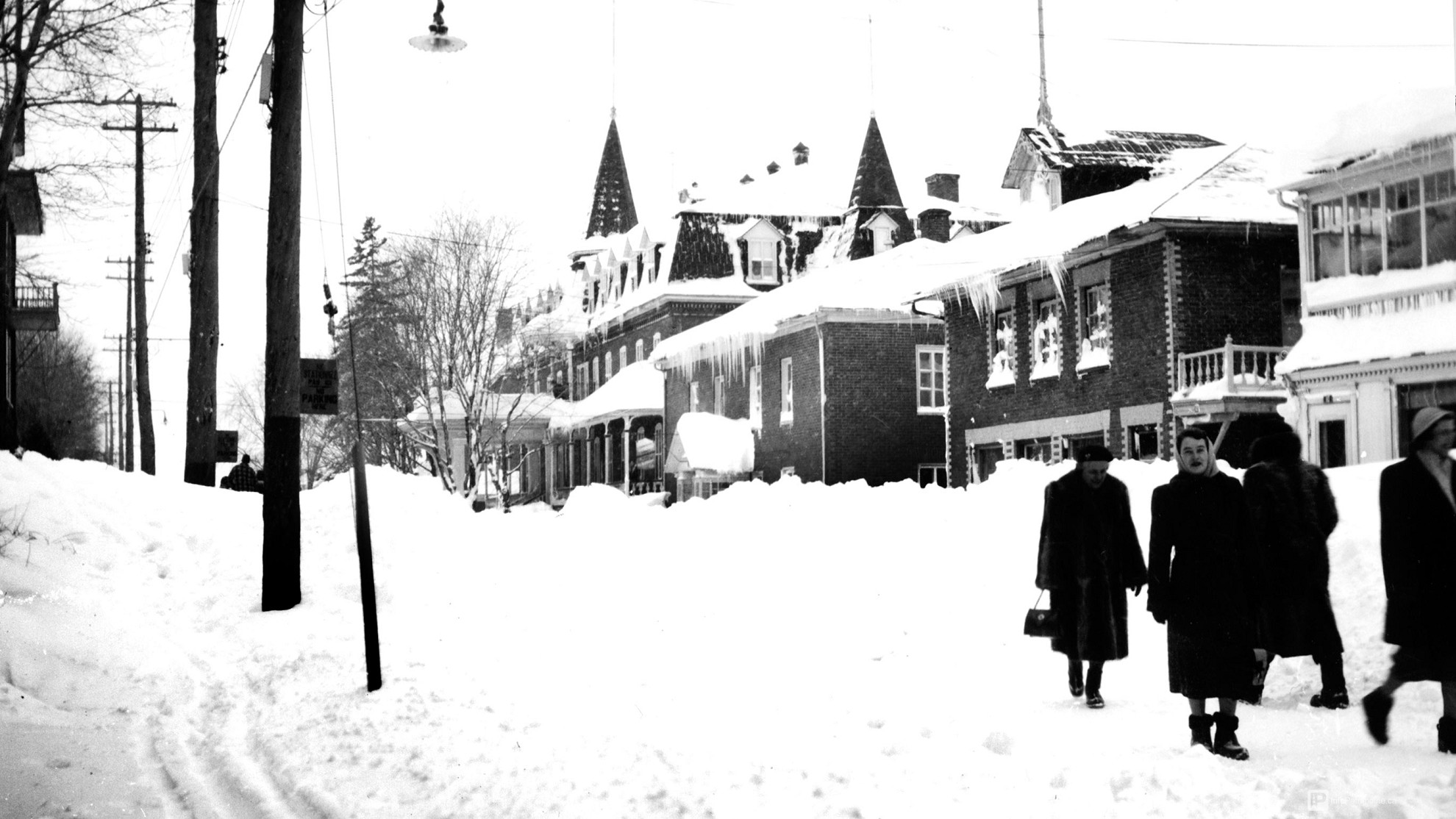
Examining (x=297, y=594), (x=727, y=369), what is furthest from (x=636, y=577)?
(x=727, y=369)

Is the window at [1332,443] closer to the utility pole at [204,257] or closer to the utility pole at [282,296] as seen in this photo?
the utility pole at [282,296]

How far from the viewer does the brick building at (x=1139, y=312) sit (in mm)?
23234

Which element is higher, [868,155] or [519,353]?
[868,155]

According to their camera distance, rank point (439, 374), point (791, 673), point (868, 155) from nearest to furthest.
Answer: point (791, 673), point (439, 374), point (868, 155)

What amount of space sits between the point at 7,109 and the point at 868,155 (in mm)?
38021

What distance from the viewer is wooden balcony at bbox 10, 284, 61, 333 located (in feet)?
122

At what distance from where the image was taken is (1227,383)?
72.8 ft

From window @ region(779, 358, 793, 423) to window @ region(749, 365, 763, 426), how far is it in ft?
4.37

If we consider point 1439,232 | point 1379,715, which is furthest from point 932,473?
point 1379,715

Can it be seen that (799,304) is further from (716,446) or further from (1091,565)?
(1091,565)

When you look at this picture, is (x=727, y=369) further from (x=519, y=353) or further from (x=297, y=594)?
(x=297, y=594)

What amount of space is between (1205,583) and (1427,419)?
53.5 inches

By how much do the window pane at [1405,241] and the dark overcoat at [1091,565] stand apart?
1175cm

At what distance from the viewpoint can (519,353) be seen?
38750 mm
